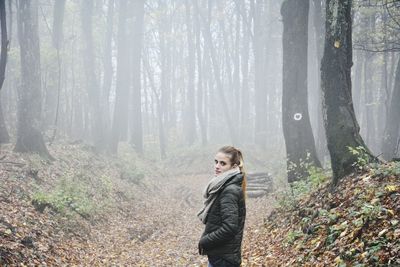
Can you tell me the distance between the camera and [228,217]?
12.3 feet

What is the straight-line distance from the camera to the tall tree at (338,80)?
7.96 m

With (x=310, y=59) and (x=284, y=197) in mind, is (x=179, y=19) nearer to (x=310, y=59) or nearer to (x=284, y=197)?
(x=310, y=59)

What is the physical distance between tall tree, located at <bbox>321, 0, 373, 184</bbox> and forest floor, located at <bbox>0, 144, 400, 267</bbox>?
897 millimetres

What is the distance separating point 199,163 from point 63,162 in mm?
14116

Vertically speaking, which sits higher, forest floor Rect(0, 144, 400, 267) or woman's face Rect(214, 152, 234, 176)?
woman's face Rect(214, 152, 234, 176)

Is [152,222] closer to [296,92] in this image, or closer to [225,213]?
[296,92]

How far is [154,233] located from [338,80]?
22.4ft

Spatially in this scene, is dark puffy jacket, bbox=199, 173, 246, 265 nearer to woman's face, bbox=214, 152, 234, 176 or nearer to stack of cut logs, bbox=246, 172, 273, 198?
woman's face, bbox=214, 152, 234, 176

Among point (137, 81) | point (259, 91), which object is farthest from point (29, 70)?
point (259, 91)

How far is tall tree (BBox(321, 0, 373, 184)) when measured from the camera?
7.96 metres

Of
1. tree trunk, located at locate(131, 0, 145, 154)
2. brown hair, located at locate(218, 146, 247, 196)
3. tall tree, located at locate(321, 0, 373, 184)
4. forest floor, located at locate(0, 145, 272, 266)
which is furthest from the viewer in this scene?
tree trunk, located at locate(131, 0, 145, 154)

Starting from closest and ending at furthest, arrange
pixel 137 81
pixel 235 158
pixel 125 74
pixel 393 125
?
pixel 235 158 < pixel 393 125 < pixel 125 74 < pixel 137 81

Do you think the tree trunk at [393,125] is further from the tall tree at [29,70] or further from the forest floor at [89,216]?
the tall tree at [29,70]

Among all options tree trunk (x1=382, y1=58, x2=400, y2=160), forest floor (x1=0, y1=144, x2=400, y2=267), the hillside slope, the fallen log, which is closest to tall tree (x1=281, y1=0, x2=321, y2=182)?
forest floor (x1=0, y1=144, x2=400, y2=267)
